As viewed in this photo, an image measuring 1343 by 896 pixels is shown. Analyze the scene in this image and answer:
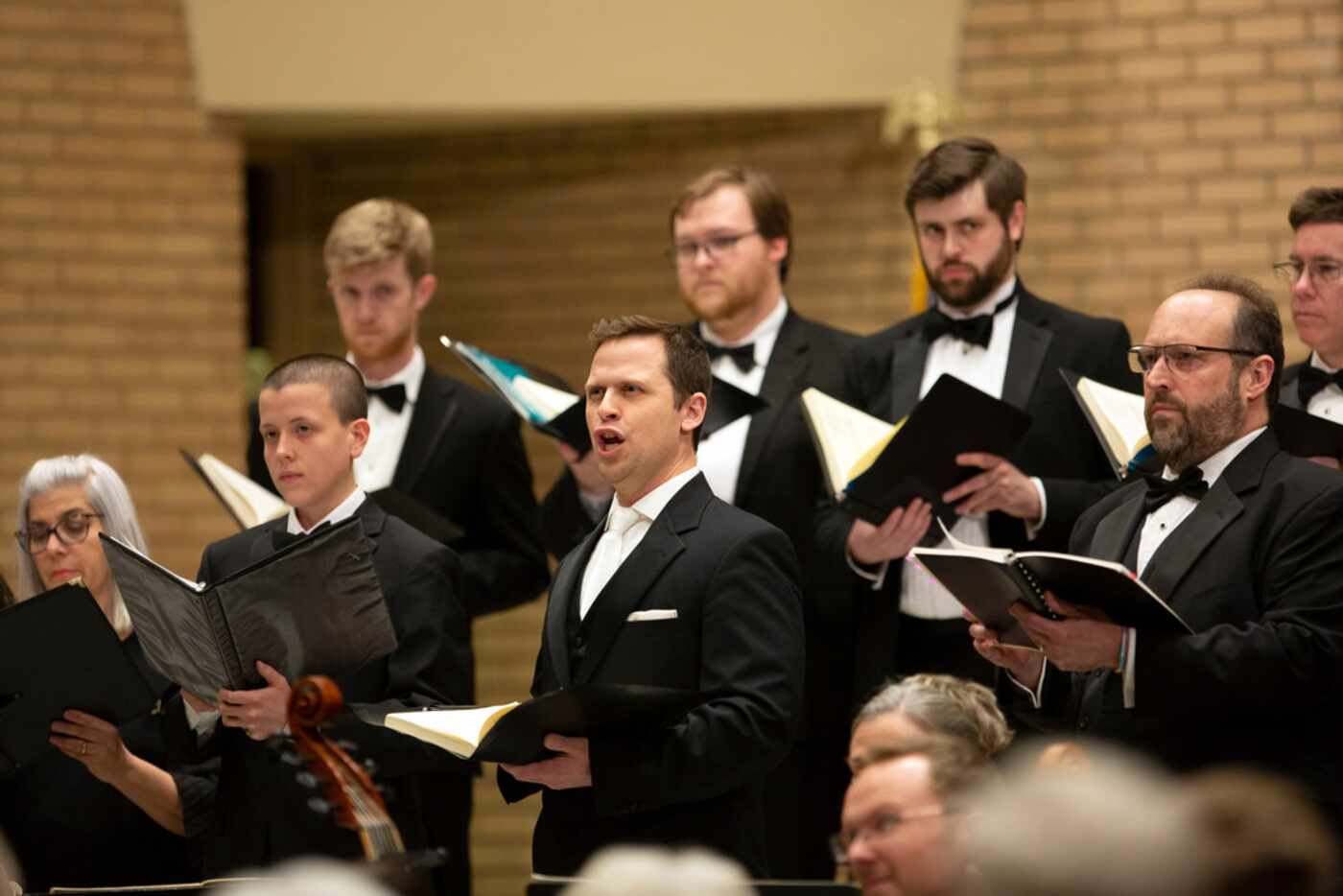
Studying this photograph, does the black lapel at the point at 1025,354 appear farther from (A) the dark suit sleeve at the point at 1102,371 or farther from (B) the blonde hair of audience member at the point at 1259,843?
(B) the blonde hair of audience member at the point at 1259,843

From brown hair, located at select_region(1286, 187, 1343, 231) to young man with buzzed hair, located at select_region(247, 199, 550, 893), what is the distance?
6.78 ft

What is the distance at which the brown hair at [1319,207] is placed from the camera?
4199mm

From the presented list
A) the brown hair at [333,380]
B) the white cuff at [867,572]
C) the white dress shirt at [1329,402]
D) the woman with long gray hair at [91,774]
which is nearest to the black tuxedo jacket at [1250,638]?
the white dress shirt at [1329,402]

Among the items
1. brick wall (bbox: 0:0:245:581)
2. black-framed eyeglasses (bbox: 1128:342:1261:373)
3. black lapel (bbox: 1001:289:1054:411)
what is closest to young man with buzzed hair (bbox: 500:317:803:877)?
black-framed eyeglasses (bbox: 1128:342:1261:373)

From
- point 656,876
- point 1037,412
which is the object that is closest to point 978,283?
point 1037,412

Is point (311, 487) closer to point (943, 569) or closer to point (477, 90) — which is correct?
point (943, 569)

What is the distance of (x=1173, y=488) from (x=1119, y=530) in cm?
15

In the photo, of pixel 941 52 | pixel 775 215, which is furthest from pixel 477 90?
pixel 775 215

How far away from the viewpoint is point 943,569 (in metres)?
3.36

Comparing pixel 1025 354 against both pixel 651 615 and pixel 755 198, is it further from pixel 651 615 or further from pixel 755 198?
pixel 651 615

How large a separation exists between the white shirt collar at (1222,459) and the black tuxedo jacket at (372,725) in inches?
62.7

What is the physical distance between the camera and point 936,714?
314 centimetres

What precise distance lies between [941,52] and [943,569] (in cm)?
365

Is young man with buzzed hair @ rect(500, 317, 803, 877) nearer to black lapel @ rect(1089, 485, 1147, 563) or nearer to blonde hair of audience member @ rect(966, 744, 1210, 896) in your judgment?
black lapel @ rect(1089, 485, 1147, 563)
